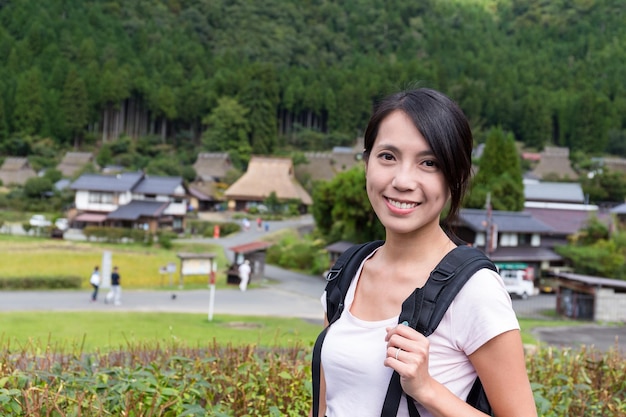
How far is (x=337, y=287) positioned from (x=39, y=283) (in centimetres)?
1845

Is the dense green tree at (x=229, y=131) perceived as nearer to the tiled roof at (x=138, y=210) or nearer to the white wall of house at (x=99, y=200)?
the white wall of house at (x=99, y=200)

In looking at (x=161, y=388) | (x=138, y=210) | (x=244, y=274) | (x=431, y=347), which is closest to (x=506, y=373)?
(x=431, y=347)

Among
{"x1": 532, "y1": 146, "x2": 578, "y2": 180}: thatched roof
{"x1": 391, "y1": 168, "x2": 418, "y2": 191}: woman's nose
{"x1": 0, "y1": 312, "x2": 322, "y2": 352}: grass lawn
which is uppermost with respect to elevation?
{"x1": 532, "y1": 146, "x2": 578, "y2": 180}: thatched roof

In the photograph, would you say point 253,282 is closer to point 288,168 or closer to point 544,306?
point 544,306

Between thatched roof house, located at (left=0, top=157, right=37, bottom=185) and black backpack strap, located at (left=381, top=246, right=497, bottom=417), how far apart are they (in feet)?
155

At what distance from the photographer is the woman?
1612mm

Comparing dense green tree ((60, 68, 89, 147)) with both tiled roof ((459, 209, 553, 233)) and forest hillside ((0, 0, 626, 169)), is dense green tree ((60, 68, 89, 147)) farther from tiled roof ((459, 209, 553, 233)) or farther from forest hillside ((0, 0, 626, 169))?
tiled roof ((459, 209, 553, 233))

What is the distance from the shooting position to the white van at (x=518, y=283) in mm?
21844

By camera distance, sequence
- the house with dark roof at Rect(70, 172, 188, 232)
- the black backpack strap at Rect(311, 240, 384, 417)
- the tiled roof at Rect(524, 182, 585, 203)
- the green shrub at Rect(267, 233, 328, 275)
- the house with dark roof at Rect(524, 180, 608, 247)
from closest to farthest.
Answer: the black backpack strap at Rect(311, 240, 384, 417)
the green shrub at Rect(267, 233, 328, 275)
the house with dark roof at Rect(524, 180, 608, 247)
the house with dark roof at Rect(70, 172, 188, 232)
the tiled roof at Rect(524, 182, 585, 203)

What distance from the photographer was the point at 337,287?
201 centimetres

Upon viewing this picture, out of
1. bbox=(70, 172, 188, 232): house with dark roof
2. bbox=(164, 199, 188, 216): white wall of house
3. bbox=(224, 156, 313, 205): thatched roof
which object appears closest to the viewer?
bbox=(70, 172, 188, 232): house with dark roof

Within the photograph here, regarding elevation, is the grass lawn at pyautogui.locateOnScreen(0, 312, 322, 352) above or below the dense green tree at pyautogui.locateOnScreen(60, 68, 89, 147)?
below

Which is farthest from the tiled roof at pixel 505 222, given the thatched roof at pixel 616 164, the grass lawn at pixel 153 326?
the thatched roof at pixel 616 164

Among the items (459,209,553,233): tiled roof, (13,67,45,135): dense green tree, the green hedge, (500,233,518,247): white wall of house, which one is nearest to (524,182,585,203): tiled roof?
(459,209,553,233): tiled roof
